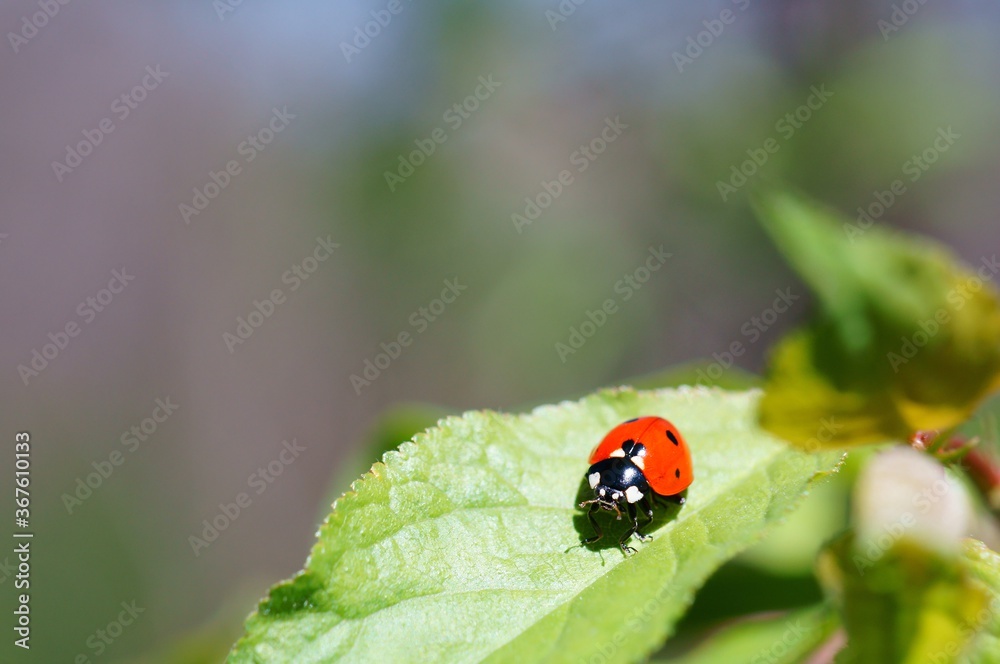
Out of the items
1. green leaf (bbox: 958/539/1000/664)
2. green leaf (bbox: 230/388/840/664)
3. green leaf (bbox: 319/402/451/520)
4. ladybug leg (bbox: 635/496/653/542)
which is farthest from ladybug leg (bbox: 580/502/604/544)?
green leaf (bbox: 319/402/451/520)

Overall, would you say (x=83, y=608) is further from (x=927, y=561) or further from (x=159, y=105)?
(x=927, y=561)

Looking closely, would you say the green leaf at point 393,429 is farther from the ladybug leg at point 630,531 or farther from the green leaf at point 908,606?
the green leaf at point 908,606

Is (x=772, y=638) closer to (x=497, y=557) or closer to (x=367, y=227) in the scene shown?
(x=497, y=557)

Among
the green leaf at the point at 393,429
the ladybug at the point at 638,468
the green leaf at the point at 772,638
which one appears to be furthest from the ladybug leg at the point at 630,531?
the green leaf at the point at 393,429

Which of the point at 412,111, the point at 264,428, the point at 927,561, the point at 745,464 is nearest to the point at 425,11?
the point at 412,111

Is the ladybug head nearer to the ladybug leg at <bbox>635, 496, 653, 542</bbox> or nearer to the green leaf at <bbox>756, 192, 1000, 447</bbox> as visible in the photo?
the ladybug leg at <bbox>635, 496, 653, 542</bbox>

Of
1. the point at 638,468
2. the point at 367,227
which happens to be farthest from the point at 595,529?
the point at 367,227
